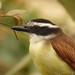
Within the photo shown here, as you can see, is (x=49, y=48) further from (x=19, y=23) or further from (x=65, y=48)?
(x=19, y=23)

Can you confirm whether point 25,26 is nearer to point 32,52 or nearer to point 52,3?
point 32,52

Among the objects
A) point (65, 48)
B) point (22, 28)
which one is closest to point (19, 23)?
point (22, 28)

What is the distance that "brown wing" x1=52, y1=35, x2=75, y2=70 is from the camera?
12.4 ft

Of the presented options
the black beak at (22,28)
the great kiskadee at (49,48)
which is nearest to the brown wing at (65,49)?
the great kiskadee at (49,48)

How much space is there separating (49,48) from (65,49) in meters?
0.17

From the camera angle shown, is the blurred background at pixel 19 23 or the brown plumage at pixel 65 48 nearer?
the blurred background at pixel 19 23

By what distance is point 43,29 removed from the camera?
401cm

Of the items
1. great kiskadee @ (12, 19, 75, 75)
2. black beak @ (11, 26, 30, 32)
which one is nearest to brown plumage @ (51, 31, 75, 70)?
great kiskadee @ (12, 19, 75, 75)

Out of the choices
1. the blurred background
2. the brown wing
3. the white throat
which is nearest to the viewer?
the blurred background

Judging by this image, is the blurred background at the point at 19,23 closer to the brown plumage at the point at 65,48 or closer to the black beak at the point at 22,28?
the black beak at the point at 22,28

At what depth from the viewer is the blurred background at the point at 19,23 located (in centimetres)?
365

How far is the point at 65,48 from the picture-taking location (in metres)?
3.86

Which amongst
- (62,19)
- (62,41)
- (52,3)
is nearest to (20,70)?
(62,19)

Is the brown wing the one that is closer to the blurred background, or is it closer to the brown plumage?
the brown plumage
